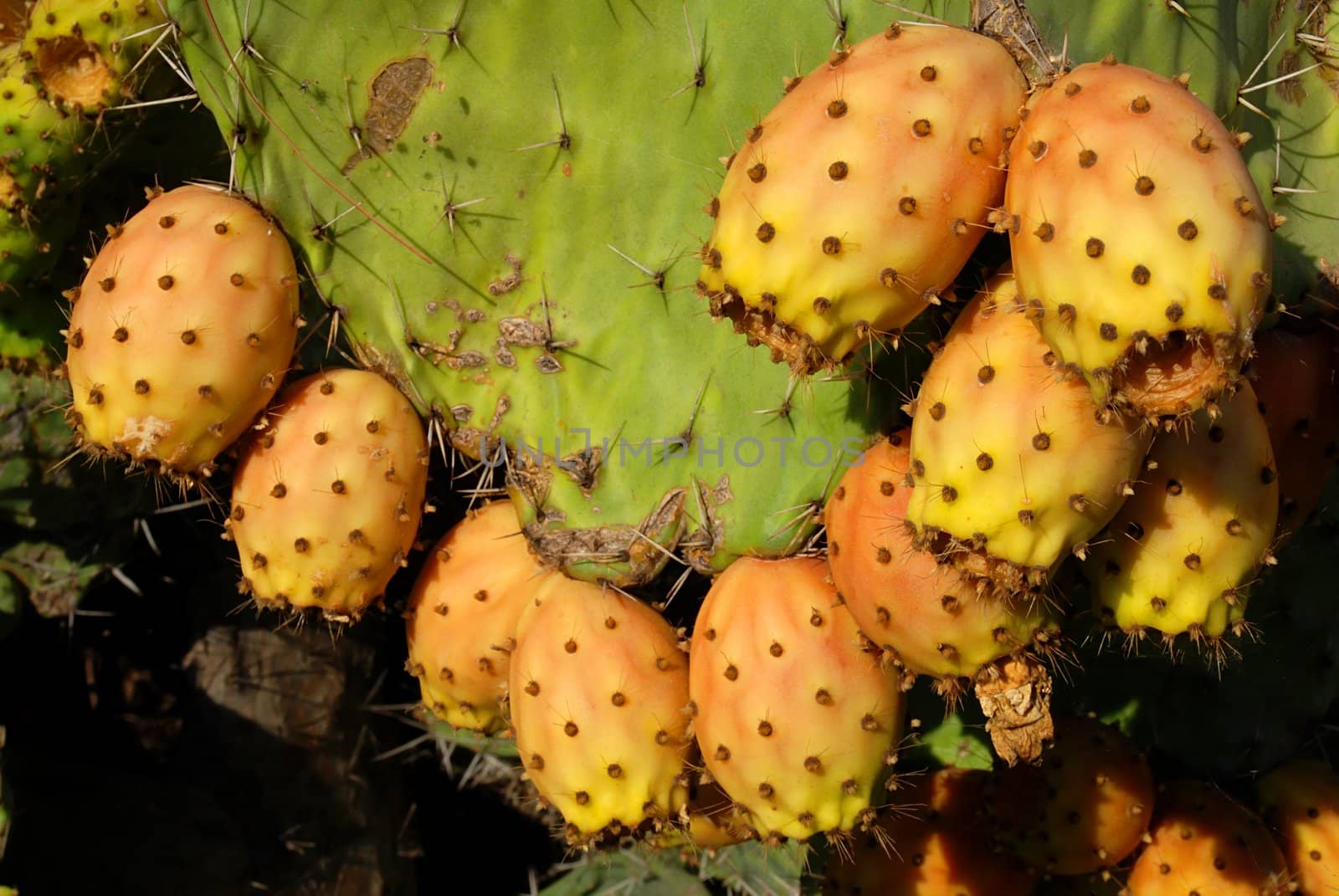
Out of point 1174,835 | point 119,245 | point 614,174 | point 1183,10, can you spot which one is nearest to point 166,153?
point 119,245

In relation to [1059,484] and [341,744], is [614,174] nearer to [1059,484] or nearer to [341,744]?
[1059,484]

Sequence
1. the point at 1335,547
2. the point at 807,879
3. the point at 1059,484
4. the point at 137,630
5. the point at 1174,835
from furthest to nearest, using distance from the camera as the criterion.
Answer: the point at 137,630 → the point at 807,879 → the point at 1335,547 → the point at 1174,835 → the point at 1059,484

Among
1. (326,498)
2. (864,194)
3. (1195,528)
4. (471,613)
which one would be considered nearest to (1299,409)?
(1195,528)

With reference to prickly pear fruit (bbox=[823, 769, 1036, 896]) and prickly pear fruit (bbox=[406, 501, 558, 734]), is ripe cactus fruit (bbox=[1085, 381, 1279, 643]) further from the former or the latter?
prickly pear fruit (bbox=[406, 501, 558, 734])

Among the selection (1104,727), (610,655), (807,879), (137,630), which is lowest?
(807,879)

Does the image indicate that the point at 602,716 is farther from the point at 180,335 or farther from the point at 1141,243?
the point at 1141,243

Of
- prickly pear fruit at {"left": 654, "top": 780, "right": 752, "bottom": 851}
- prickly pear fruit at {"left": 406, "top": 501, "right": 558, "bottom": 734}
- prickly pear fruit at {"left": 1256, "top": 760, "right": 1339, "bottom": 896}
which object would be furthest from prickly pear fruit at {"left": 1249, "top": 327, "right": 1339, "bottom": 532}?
prickly pear fruit at {"left": 406, "top": 501, "right": 558, "bottom": 734}
